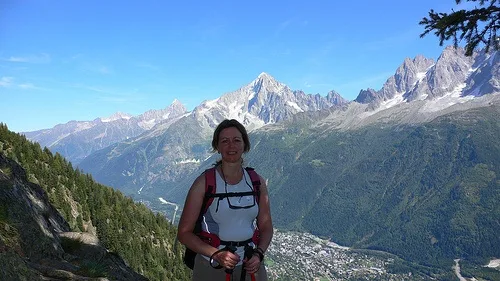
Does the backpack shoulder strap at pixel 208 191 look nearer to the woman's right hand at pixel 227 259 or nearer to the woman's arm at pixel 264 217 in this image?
the woman's right hand at pixel 227 259

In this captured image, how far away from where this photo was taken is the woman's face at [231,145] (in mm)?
7336

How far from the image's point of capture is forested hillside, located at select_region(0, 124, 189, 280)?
5800 cm

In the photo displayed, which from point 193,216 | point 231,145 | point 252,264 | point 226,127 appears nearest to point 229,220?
point 193,216

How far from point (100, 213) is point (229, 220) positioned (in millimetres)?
70066

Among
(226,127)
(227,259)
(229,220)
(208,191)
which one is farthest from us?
(226,127)

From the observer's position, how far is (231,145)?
7430mm

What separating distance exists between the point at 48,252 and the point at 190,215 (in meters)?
7.63

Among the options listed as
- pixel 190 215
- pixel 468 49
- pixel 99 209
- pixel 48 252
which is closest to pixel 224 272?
pixel 190 215

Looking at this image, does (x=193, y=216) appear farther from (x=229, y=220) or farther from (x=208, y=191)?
(x=229, y=220)

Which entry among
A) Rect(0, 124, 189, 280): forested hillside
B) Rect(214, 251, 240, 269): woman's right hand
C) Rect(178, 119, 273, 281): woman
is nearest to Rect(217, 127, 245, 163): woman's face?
Rect(178, 119, 273, 281): woman

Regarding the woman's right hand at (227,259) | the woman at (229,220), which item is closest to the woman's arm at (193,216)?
the woman at (229,220)

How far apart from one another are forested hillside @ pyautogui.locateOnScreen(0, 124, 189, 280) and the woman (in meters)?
50.2

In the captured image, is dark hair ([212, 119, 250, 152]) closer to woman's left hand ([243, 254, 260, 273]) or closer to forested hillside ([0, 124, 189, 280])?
woman's left hand ([243, 254, 260, 273])

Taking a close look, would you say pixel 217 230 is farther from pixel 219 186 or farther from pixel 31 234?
pixel 31 234
